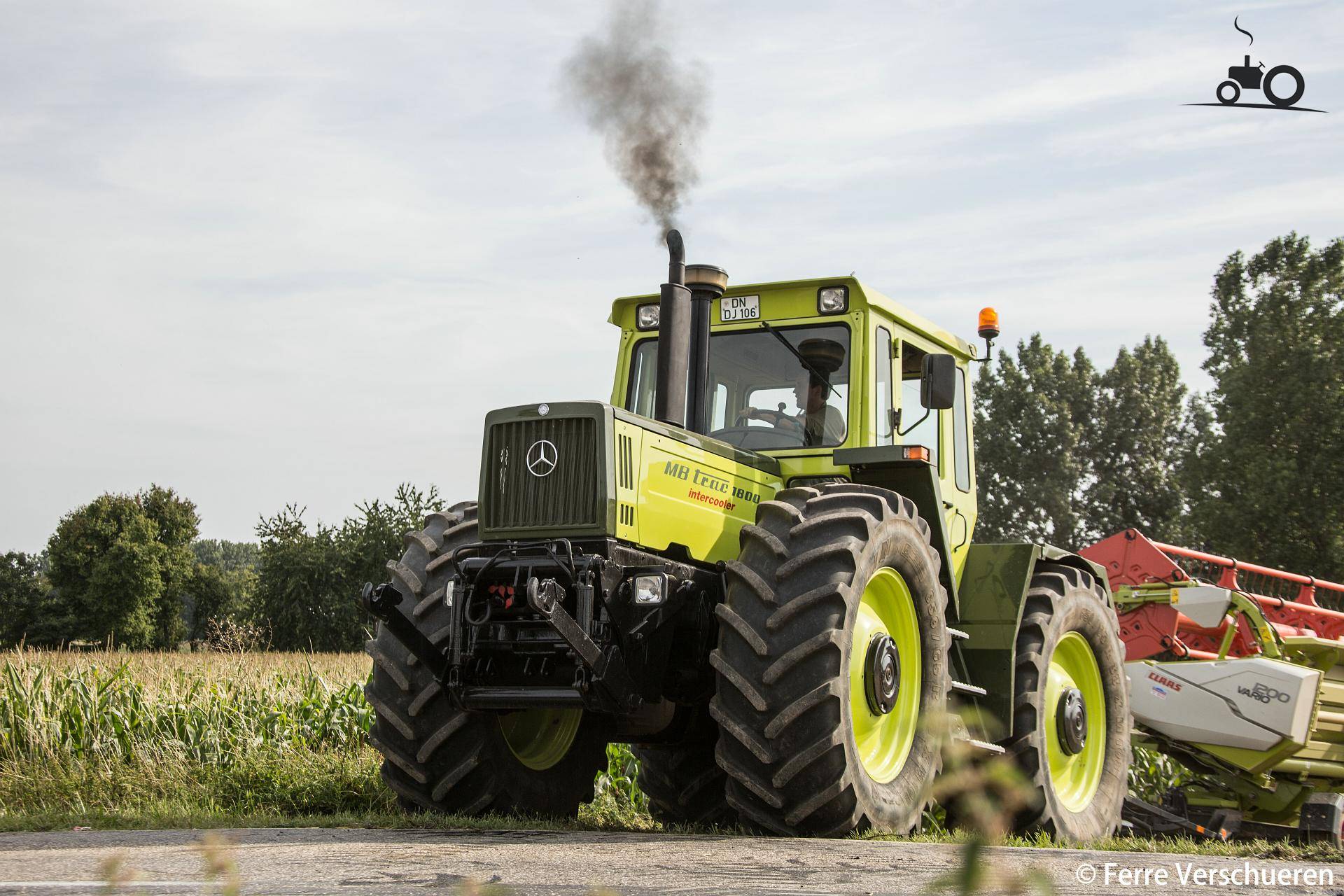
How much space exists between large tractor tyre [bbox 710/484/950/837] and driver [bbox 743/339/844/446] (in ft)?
3.74

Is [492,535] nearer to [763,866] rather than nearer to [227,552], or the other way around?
[763,866]

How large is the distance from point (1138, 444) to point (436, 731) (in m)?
56.1

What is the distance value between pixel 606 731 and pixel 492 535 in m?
1.60

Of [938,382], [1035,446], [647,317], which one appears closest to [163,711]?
[647,317]

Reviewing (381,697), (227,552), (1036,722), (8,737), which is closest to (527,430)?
(381,697)

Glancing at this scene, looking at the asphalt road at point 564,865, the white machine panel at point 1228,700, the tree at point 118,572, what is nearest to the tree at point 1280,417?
the white machine panel at point 1228,700

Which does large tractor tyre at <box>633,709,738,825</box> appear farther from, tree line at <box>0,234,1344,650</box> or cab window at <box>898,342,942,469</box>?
tree line at <box>0,234,1344,650</box>

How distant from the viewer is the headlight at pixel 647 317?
8.90 metres

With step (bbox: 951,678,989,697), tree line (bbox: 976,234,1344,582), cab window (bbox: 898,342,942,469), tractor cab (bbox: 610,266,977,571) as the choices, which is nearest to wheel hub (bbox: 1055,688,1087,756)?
step (bbox: 951,678,989,697)

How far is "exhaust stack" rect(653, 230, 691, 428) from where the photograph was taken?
7777 mm

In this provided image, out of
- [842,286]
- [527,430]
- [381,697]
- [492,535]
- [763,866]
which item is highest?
[842,286]

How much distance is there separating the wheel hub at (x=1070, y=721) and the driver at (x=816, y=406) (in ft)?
8.24

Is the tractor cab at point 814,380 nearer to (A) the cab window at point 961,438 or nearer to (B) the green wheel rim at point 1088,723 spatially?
(A) the cab window at point 961,438

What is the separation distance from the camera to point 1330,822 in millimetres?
10125
